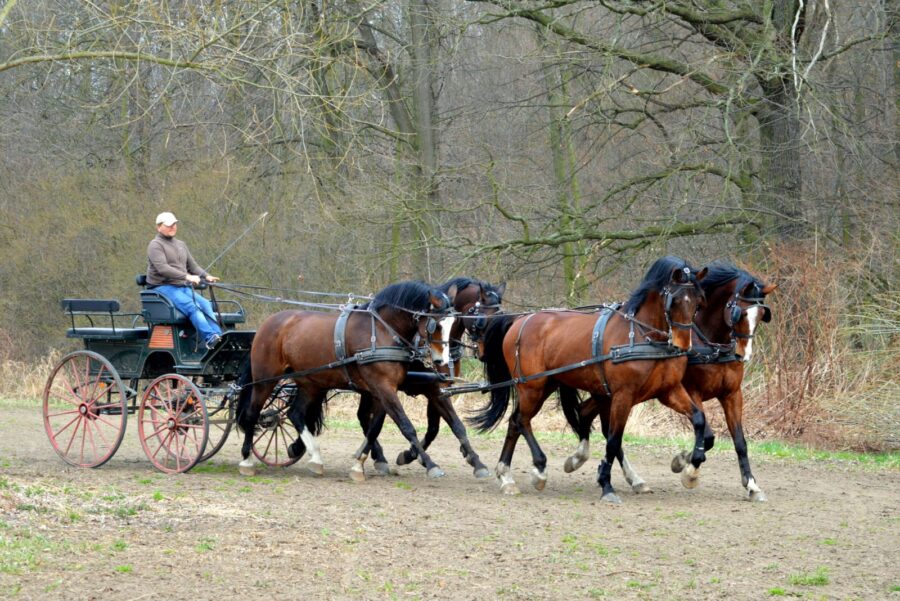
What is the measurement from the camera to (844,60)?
669 inches

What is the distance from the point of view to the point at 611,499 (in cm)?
899

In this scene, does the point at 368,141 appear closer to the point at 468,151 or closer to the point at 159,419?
the point at 468,151

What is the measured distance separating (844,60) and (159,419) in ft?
37.9

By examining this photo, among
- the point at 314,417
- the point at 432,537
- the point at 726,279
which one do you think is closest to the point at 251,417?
the point at 314,417

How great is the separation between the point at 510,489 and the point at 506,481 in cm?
9

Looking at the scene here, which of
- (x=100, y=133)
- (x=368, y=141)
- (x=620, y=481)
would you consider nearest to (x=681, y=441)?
(x=620, y=481)

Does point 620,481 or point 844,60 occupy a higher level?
point 844,60

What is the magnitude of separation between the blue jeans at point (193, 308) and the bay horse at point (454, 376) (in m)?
1.59

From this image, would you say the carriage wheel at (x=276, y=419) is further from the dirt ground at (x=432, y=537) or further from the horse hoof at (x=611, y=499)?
the horse hoof at (x=611, y=499)

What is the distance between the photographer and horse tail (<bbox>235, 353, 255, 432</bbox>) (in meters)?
10.8

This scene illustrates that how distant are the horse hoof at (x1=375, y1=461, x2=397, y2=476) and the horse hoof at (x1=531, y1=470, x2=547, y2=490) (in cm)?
169

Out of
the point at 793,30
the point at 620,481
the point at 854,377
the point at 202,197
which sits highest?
the point at 793,30

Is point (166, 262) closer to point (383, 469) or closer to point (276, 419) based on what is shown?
point (276, 419)

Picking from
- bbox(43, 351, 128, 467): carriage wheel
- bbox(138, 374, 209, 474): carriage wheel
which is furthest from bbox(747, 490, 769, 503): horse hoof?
bbox(43, 351, 128, 467): carriage wheel
